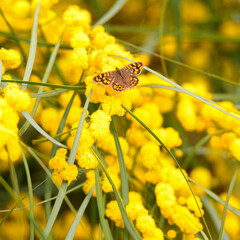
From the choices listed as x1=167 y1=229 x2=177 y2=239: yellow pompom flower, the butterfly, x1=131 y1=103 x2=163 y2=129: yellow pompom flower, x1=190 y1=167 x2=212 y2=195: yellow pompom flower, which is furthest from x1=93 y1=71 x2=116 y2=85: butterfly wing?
x1=190 y1=167 x2=212 y2=195: yellow pompom flower

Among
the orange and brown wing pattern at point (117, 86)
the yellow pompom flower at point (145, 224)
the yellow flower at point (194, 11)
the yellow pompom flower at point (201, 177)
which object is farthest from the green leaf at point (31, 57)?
the yellow flower at point (194, 11)

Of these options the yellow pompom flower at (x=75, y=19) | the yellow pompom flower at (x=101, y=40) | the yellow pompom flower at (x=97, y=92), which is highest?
the yellow pompom flower at (x=75, y=19)

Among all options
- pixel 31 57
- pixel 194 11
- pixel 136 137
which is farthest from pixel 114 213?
pixel 194 11

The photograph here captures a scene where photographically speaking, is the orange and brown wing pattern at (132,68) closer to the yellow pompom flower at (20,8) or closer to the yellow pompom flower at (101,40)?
the yellow pompom flower at (101,40)

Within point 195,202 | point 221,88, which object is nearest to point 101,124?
point 195,202

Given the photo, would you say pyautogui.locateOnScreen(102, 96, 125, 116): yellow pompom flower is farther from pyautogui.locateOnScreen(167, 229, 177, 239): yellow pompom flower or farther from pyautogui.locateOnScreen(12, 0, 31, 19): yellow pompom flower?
pyautogui.locateOnScreen(12, 0, 31, 19): yellow pompom flower

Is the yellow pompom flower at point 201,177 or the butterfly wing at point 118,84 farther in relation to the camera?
the yellow pompom flower at point 201,177

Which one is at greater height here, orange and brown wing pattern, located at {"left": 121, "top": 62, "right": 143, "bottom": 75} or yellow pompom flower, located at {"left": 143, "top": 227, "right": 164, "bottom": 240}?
orange and brown wing pattern, located at {"left": 121, "top": 62, "right": 143, "bottom": 75}
